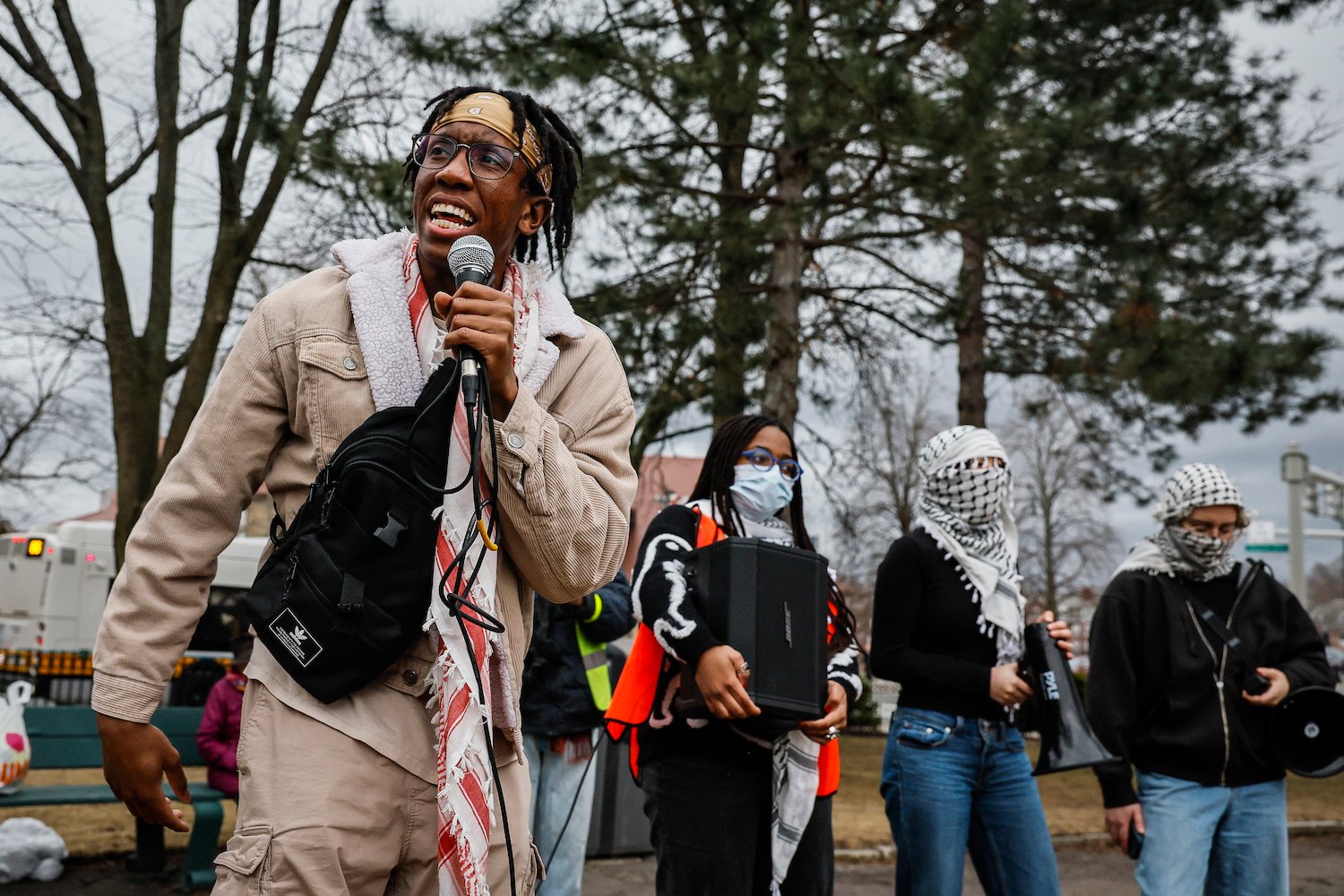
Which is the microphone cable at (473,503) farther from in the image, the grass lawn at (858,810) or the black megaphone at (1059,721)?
the grass lawn at (858,810)

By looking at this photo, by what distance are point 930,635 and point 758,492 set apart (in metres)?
0.81

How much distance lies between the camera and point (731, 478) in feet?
13.7

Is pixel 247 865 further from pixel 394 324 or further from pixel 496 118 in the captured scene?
pixel 496 118

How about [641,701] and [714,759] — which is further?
[641,701]

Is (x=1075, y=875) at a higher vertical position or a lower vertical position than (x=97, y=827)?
Answer: lower

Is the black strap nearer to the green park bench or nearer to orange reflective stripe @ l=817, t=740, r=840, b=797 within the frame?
orange reflective stripe @ l=817, t=740, r=840, b=797

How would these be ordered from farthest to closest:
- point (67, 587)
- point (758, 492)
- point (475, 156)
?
point (67, 587), point (758, 492), point (475, 156)

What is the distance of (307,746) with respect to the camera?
6.51ft

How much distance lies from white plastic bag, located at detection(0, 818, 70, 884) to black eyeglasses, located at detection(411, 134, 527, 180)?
19.8 ft

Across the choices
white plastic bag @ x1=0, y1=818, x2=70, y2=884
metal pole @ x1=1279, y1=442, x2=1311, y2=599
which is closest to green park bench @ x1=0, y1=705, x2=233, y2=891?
white plastic bag @ x1=0, y1=818, x2=70, y2=884

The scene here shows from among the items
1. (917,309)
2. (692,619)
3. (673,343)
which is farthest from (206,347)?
(692,619)

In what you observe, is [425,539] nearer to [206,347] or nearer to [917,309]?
[206,347]

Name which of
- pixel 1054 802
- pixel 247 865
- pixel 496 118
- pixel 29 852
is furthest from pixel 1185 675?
pixel 1054 802

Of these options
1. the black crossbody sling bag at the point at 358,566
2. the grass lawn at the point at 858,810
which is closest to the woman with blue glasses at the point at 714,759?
the black crossbody sling bag at the point at 358,566
